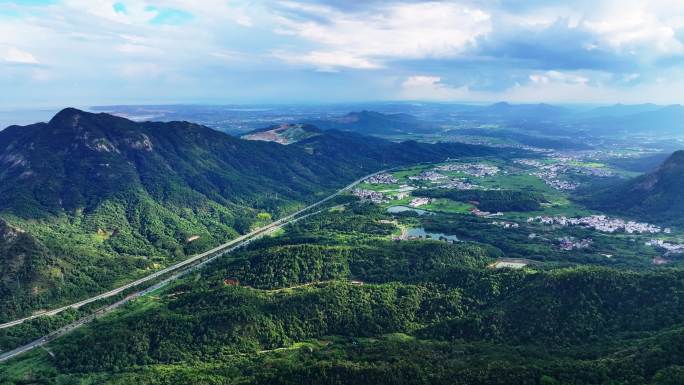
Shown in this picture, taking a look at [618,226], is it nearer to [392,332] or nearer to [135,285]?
[392,332]

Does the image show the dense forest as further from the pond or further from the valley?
the pond

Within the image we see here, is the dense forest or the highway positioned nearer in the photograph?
the dense forest

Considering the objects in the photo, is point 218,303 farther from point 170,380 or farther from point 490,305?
point 490,305

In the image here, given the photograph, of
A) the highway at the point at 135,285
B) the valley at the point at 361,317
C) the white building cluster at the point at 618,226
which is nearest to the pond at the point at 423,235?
the valley at the point at 361,317

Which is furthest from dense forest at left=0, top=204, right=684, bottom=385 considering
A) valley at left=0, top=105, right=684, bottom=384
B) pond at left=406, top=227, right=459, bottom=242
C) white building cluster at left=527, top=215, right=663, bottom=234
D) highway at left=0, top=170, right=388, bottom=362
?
white building cluster at left=527, top=215, right=663, bottom=234

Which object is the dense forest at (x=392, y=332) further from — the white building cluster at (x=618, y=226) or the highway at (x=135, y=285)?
the white building cluster at (x=618, y=226)

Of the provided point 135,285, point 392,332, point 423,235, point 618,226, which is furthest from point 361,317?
point 618,226

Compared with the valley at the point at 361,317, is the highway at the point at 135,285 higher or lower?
lower

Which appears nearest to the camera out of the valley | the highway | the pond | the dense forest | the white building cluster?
the dense forest

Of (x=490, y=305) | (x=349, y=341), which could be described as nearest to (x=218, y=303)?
(x=349, y=341)

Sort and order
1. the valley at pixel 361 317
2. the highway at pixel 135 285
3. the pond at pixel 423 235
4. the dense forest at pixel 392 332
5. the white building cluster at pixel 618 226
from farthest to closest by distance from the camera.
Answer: the pond at pixel 423 235
the white building cluster at pixel 618 226
the highway at pixel 135 285
the valley at pixel 361 317
the dense forest at pixel 392 332

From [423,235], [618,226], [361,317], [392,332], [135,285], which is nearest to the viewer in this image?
[392,332]
